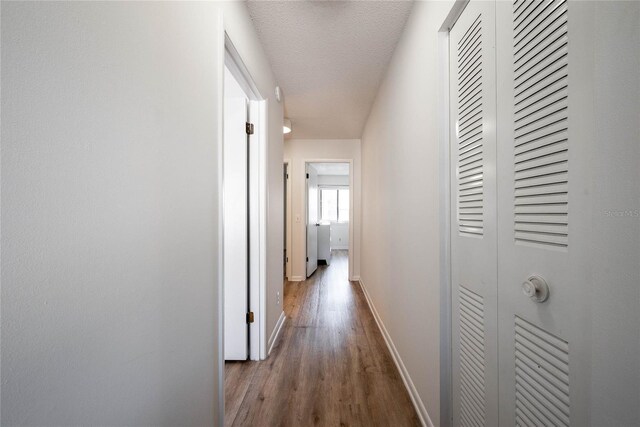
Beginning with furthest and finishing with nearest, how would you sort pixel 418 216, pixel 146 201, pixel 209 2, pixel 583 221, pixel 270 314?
1. pixel 270 314
2. pixel 418 216
3. pixel 209 2
4. pixel 146 201
5. pixel 583 221

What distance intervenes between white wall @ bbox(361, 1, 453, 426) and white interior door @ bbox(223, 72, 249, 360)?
1111 mm

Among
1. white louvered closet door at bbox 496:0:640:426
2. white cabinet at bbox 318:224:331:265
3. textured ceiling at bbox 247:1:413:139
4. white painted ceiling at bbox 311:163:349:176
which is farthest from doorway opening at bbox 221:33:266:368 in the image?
white painted ceiling at bbox 311:163:349:176

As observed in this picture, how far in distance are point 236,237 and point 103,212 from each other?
1459 mm

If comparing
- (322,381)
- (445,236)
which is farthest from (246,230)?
(445,236)

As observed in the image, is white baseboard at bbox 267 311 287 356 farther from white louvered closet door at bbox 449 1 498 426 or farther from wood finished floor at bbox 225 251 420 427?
white louvered closet door at bbox 449 1 498 426

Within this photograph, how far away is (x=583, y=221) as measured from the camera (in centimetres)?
59

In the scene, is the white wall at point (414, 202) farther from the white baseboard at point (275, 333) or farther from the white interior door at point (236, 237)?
the white interior door at point (236, 237)

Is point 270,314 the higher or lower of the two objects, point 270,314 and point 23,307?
the lower

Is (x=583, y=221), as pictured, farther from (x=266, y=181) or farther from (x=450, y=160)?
(x=266, y=181)

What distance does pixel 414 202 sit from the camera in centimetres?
162

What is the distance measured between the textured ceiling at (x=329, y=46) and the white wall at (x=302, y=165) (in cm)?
124

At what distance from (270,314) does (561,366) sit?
1980mm

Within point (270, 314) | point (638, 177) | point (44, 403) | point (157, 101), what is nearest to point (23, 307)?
point (44, 403)

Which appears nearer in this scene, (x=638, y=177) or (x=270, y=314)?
(x=638, y=177)
